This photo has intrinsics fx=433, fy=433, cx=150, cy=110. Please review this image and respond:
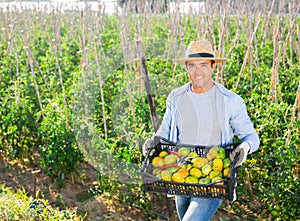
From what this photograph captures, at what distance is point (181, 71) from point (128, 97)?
3.18ft

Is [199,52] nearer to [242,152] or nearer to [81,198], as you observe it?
[242,152]

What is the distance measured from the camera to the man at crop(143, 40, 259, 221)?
2.11 m

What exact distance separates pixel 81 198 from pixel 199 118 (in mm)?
1970

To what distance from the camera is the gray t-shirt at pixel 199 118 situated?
7.13 ft

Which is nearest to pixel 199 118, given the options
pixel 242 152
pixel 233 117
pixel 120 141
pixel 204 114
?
pixel 204 114

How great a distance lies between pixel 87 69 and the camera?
14.1ft

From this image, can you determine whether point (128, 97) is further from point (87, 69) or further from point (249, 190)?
point (249, 190)

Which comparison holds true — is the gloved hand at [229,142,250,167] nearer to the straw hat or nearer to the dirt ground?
the straw hat

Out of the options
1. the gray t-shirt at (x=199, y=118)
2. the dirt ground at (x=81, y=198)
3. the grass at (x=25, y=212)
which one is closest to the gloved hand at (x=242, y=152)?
the gray t-shirt at (x=199, y=118)

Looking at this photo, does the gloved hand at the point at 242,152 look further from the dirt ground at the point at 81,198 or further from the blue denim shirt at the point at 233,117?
the dirt ground at the point at 81,198

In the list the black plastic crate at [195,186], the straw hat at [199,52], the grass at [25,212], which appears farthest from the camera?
the grass at [25,212]

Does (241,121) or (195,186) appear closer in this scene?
(195,186)

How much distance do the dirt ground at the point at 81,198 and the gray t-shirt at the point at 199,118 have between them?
1.01 m

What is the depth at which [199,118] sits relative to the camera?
7.15 ft
